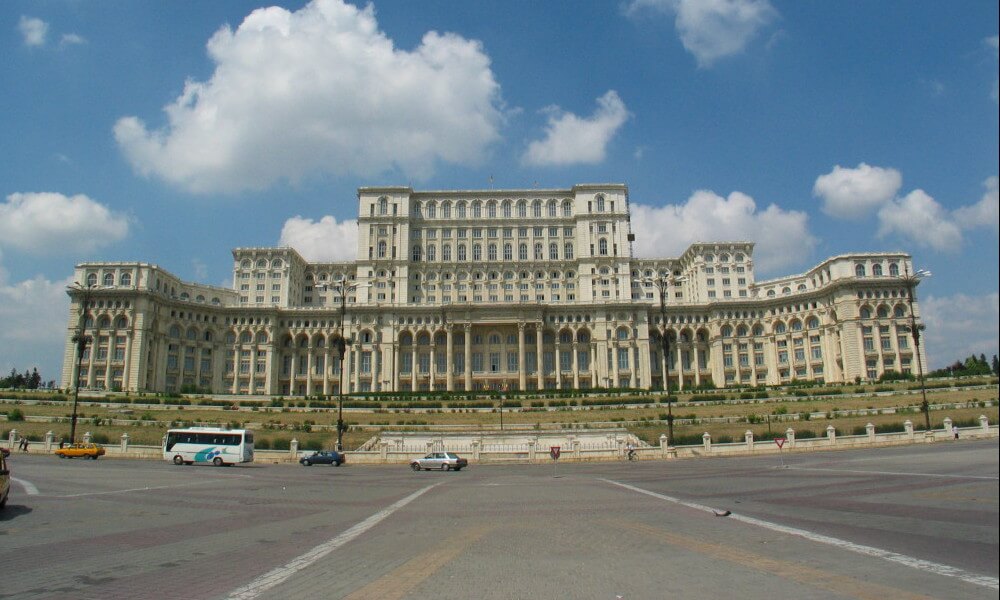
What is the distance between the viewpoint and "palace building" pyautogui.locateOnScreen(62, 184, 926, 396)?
324 ft

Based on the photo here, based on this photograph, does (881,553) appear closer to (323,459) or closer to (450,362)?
(323,459)

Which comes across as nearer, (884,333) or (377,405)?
(377,405)

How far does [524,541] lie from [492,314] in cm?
A: 9304

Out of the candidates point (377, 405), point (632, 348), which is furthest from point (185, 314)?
point (632, 348)

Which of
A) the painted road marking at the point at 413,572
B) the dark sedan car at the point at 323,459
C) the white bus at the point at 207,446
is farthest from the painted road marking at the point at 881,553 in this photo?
the white bus at the point at 207,446

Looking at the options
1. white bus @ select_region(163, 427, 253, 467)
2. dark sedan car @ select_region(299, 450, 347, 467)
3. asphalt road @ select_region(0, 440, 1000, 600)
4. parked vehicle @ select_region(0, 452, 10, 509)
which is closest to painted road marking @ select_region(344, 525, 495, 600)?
asphalt road @ select_region(0, 440, 1000, 600)

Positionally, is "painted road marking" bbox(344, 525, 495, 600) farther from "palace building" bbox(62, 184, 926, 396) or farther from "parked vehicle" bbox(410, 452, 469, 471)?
"palace building" bbox(62, 184, 926, 396)

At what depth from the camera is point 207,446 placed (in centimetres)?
4069

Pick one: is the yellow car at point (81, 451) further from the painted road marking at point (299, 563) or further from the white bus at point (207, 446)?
the painted road marking at point (299, 563)

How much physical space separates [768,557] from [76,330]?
110 m

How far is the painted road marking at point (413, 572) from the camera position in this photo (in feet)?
27.1

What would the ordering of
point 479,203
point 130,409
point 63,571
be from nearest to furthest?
1. point 63,571
2. point 130,409
3. point 479,203

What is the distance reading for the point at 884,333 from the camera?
3878 inches

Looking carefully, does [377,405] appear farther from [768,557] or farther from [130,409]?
[768,557]
